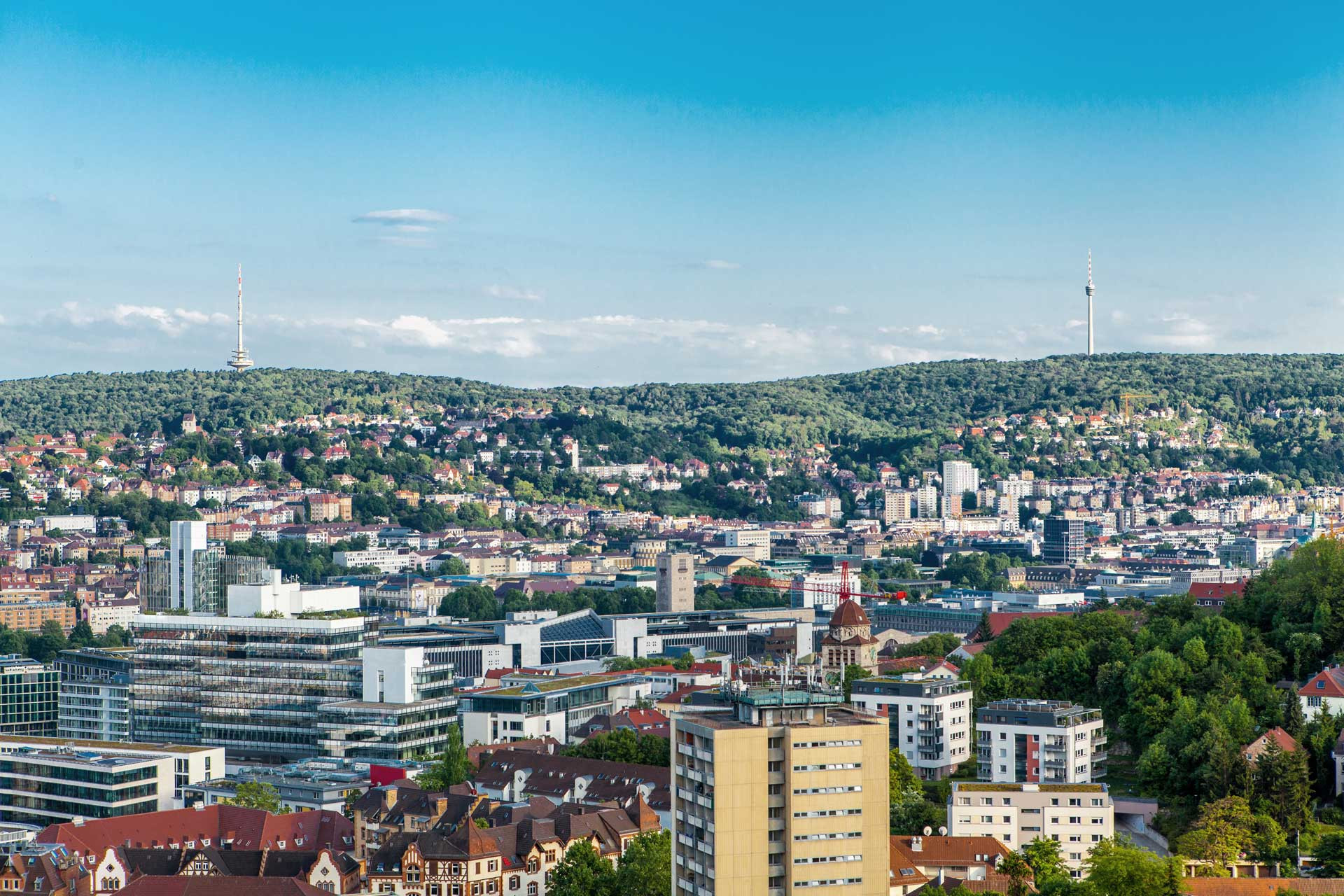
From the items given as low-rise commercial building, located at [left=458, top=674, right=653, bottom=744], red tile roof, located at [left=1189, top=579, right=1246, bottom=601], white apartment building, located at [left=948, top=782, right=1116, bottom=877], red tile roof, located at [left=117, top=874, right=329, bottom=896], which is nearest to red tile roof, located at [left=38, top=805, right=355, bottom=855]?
red tile roof, located at [left=117, top=874, right=329, bottom=896]

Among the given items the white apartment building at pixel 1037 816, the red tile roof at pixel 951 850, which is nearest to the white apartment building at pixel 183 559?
the white apartment building at pixel 1037 816

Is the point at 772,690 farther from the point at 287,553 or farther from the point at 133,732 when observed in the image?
the point at 287,553

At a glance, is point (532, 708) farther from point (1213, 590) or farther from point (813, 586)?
point (813, 586)

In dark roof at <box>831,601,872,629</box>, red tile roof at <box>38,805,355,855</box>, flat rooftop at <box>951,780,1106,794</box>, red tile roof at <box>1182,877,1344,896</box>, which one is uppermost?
dark roof at <box>831,601,872,629</box>

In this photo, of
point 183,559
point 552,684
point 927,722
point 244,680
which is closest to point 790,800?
point 927,722

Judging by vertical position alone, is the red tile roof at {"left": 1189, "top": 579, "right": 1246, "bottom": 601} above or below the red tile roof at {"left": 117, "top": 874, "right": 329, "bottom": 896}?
above

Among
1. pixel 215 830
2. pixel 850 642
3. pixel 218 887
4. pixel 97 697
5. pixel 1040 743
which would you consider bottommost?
pixel 215 830

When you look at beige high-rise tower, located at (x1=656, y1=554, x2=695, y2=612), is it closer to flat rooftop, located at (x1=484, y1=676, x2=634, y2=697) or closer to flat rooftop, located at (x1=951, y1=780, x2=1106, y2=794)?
flat rooftop, located at (x1=484, y1=676, x2=634, y2=697)
